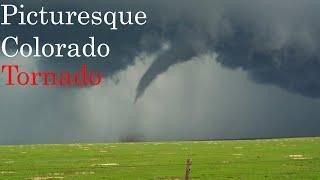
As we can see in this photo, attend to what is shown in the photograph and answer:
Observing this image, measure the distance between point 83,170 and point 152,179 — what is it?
1261 cm

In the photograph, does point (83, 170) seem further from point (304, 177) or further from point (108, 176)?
point (304, 177)

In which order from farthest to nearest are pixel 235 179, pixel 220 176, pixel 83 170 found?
pixel 83 170
pixel 220 176
pixel 235 179

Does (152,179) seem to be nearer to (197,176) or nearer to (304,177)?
(197,176)

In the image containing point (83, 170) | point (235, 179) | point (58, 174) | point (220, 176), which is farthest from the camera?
point (83, 170)

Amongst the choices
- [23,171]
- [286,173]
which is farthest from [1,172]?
[286,173]

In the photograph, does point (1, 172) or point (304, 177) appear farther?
point (1, 172)

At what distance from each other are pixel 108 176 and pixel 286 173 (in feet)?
51.8

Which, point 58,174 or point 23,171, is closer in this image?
point 58,174

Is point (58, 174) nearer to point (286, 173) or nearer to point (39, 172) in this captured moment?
point (39, 172)

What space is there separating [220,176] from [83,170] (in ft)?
49.9

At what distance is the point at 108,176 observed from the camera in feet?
172

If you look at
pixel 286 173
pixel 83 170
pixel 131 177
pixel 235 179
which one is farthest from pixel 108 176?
pixel 286 173

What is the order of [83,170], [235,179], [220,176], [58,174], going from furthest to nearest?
[83,170], [58,174], [220,176], [235,179]

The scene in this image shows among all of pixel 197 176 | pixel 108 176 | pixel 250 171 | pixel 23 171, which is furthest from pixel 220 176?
pixel 23 171
